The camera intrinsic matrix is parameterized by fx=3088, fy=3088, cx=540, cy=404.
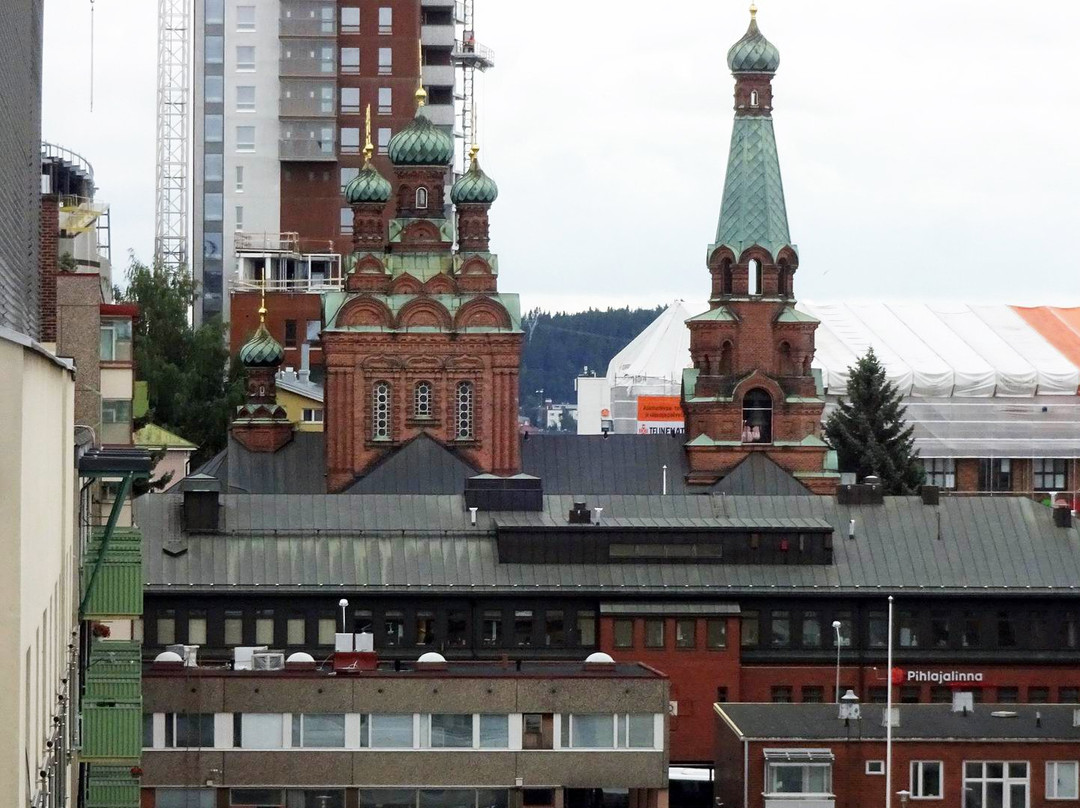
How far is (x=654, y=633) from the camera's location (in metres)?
87.1

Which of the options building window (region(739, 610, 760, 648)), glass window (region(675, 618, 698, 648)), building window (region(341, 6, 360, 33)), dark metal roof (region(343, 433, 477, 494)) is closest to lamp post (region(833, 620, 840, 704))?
building window (region(739, 610, 760, 648))

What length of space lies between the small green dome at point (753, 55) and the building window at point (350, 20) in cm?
5801

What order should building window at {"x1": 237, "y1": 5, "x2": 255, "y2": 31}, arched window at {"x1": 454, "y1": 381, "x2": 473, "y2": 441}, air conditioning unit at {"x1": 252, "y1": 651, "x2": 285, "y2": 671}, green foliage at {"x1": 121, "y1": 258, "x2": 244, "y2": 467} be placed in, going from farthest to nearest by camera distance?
building window at {"x1": 237, "y1": 5, "x2": 255, "y2": 31}, green foliage at {"x1": 121, "y1": 258, "x2": 244, "y2": 467}, arched window at {"x1": 454, "y1": 381, "x2": 473, "y2": 441}, air conditioning unit at {"x1": 252, "y1": 651, "x2": 285, "y2": 671}

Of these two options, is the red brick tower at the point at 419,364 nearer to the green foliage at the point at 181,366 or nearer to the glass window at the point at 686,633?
the glass window at the point at 686,633

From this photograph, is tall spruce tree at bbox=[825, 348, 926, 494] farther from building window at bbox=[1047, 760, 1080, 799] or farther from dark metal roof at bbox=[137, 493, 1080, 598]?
building window at bbox=[1047, 760, 1080, 799]

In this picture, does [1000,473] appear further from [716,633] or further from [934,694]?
[716,633]

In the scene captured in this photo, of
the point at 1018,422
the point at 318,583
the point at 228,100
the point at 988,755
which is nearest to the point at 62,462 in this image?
the point at 988,755

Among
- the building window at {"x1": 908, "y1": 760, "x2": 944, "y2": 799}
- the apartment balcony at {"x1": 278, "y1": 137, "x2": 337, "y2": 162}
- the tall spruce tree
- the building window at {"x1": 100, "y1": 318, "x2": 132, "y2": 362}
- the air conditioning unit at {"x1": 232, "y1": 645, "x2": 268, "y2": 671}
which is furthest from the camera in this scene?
the apartment balcony at {"x1": 278, "y1": 137, "x2": 337, "y2": 162}

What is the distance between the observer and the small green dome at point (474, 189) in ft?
373

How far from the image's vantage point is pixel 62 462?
30.4 m

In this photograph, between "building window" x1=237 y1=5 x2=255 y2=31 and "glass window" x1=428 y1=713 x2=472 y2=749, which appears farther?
"building window" x1=237 y1=5 x2=255 y2=31

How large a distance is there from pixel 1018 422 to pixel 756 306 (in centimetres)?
4838

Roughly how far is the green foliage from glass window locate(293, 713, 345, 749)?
3167 inches

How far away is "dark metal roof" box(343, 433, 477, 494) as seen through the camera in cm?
10950
